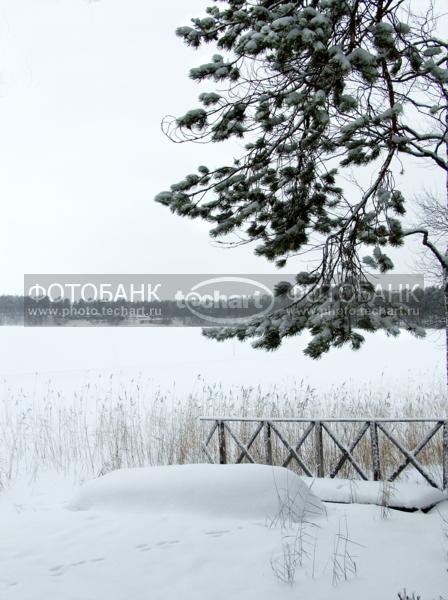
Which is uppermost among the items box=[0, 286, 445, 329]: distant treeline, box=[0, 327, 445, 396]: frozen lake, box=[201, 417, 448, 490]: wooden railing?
box=[0, 286, 445, 329]: distant treeline

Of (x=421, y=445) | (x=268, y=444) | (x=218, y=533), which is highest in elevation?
(x=421, y=445)

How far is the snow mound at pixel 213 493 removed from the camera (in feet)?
15.4

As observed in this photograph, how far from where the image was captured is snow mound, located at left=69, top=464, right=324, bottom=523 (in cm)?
469

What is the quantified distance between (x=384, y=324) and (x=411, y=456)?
207 centimetres

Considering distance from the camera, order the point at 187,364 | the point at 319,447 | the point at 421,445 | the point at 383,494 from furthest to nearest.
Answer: the point at 187,364 → the point at 319,447 → the point at 421,445 → the point at 383,494

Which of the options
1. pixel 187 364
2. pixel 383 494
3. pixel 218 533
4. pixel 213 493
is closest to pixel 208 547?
pixel 218 533

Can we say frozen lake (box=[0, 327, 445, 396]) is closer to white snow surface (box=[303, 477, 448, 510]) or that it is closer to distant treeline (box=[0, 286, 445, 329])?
white snow surface (box=[303, 477, 448, 510])

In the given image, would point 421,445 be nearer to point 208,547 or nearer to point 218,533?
point 218,533

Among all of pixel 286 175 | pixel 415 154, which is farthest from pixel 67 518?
pixel 415 154

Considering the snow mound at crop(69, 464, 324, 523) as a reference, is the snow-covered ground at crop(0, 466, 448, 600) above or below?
below

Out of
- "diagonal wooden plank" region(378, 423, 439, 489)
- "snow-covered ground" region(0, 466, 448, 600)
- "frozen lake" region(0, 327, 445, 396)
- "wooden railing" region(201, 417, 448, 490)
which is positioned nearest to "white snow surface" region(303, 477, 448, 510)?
"snow-covered ground" region(0, 466, 448, 600)

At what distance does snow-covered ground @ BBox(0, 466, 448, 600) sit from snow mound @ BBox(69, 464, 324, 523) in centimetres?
1

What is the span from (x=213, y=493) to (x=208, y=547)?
806 millimetres

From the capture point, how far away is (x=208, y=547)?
4059 millimetres
